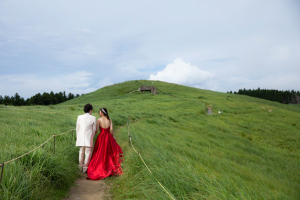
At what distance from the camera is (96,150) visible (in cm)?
710

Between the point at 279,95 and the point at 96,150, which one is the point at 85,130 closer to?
the point at 96,150

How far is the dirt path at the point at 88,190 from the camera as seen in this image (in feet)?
15.9

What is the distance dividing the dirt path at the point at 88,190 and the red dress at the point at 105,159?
1.01 ft

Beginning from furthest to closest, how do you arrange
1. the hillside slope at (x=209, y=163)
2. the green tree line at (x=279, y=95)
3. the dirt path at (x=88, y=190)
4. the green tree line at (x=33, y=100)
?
the green tree line at (x=279, y=95) < the green tree line at (x=33, y=100) < the dirt path at (x=88, y=190) < the hillside slope at (x=209, y=163)

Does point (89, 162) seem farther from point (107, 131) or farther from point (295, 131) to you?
point (295, 131)

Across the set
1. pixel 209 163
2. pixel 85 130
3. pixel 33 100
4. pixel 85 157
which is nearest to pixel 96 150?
pixel 85 157

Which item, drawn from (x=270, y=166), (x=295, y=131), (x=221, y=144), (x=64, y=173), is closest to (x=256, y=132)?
(x=295, y=131)

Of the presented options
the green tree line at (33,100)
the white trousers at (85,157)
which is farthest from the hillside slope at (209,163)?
the green tree line at (33,100)

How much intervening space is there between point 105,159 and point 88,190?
1.52m

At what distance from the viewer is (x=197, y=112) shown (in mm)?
26719

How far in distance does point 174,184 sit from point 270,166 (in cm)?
1007

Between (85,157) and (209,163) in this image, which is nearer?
(85,157)

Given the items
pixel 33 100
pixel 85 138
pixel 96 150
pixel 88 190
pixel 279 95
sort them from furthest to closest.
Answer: pixel 279 95
pixel 33 100
pixel 96 150
pixel 85 138
pixel 88 190

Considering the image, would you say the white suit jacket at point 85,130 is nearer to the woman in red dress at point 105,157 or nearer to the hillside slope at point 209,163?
the woman in red dress at point 105,157
